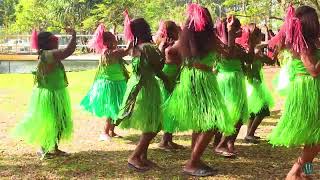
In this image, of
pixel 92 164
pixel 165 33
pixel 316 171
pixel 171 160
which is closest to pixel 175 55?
pixel 165 33

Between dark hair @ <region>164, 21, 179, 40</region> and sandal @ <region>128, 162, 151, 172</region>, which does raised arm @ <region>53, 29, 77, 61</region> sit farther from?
sandal @ <region>128, 162, 151, 172</region>

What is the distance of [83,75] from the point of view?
17.9 metres

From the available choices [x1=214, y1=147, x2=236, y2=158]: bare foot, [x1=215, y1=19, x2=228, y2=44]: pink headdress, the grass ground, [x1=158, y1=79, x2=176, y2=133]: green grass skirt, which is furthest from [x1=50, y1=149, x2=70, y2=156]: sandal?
[x1=215, y1=19, x2=228, y2=44]: pink headdress

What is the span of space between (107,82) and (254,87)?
198 cm

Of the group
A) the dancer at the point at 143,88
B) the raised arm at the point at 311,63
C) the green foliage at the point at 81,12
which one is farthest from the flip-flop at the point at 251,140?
the green foliage at the point at 81,12

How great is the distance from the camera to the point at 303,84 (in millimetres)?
4082

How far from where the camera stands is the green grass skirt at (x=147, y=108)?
15.9ft

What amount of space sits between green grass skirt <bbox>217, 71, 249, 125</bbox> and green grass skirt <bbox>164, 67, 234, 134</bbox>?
84 cm

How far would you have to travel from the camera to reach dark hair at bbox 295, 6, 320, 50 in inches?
159

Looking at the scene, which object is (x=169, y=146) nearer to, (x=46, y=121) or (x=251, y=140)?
(x=251, y=140)

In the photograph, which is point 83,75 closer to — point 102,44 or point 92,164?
point 102,44

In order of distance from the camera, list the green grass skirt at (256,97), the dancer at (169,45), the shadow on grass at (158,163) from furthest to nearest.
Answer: the green grass skirt at (256,97) < the dancer at (169,45) < the shadow on grass at (158,163)

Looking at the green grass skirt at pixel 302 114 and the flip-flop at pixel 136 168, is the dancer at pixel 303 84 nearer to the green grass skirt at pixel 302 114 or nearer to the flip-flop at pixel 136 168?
the green grass skirt at pixel 302 114

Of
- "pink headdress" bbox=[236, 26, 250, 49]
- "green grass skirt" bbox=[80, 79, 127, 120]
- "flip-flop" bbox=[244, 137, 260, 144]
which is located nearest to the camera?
"pink headdress" bbox=[236, 26, 250, 49]
